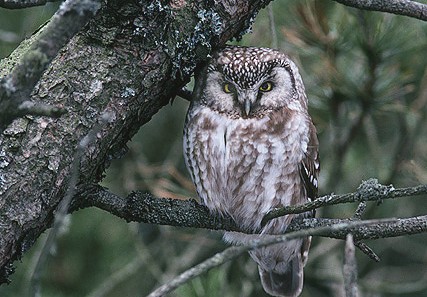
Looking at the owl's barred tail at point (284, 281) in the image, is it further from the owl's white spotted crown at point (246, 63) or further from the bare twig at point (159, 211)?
the bare twig at point (159, 211)

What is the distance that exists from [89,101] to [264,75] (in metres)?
1.17

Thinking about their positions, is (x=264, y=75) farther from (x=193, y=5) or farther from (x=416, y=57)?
(x=416, y=57)

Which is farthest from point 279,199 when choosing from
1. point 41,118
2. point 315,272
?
point 315,272

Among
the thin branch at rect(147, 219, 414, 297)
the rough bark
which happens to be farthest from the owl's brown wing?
the thin branch at rect(147, 219, 414, 297)

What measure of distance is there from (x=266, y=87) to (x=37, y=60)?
188 centimetres

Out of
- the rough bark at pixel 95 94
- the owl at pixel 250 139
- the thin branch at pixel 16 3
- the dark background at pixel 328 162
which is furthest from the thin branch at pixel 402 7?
the dark background at pixel 328 162

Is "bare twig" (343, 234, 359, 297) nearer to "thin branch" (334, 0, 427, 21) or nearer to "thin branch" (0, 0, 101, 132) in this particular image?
"thin branch" (0, 0, 101, 132)

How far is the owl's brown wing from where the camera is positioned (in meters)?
3.18

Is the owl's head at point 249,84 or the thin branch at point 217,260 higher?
the owl's head at point 249,84

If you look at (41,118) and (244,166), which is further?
(244,166)

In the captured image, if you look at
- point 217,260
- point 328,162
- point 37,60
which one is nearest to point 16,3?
point 37,60

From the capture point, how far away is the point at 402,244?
4961 mm

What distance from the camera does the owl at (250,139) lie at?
3.06 metres

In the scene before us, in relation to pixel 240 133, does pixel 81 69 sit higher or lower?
lower
